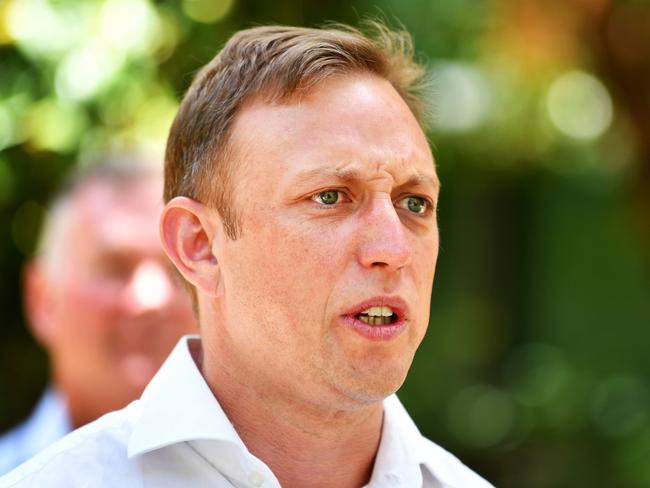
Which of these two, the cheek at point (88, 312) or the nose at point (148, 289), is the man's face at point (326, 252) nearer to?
the nose at point (148, 289)

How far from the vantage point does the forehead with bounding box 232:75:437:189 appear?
2.03 m

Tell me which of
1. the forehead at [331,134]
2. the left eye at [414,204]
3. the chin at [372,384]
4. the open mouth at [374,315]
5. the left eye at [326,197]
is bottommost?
the chin at [372,384]

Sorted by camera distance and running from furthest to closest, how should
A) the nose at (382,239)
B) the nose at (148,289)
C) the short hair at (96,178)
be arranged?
the short hair at (96,178) < the nose at (148,289) < the nose at (382,239)

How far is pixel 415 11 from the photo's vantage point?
16.6 ft

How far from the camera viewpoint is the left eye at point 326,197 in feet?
6.65

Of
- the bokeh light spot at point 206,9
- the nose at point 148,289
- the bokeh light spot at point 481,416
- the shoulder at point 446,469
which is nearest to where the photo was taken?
the shoulder at point 446,469

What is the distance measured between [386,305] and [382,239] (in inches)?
5.0

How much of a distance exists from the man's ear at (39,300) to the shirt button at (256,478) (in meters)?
1.85

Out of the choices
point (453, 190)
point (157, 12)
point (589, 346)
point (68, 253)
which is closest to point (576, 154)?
point (453, 190)

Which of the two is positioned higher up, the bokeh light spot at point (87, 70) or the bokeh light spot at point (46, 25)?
the bokeh light spot at point (46, 25)

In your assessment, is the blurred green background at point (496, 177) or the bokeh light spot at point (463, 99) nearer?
the blurred green background at point (496, 177)

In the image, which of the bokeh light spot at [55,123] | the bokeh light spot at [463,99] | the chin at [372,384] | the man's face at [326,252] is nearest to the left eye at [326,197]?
the man's face at [326,252]

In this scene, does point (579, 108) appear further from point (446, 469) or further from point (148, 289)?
point (446, 469)

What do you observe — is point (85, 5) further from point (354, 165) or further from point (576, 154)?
point (576, 154)
